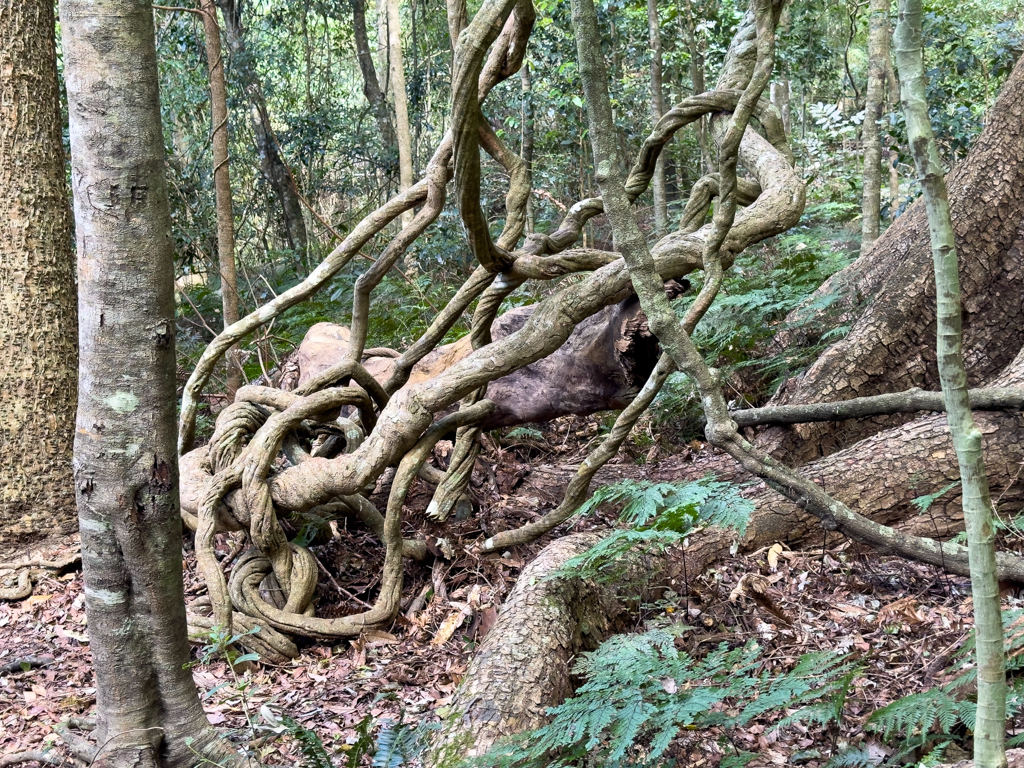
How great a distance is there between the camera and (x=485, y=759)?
201cm

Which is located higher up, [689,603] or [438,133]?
[438,133]

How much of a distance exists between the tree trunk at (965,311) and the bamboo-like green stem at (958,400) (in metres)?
2.90

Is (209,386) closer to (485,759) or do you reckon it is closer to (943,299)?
(485,759)

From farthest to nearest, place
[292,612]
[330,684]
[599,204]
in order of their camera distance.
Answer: [599,204], [292,612], [330,684]

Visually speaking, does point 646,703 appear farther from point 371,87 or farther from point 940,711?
point 371,87

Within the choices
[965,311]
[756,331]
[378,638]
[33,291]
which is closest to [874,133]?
[756,331]

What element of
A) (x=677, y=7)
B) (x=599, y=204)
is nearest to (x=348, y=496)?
(x=599, y=204)

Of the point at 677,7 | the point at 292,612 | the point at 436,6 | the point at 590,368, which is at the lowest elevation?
the point at 292,612

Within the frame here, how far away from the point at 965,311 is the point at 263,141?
9439 mm

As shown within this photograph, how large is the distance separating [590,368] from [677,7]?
6476 millimetres

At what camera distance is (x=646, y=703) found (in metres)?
1.99

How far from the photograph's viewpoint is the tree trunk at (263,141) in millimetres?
9906

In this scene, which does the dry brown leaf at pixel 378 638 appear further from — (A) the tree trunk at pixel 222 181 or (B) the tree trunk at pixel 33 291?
(A) the tree trunk at pixel 222 181

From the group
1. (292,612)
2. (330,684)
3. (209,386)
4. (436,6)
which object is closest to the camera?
(330,684)
